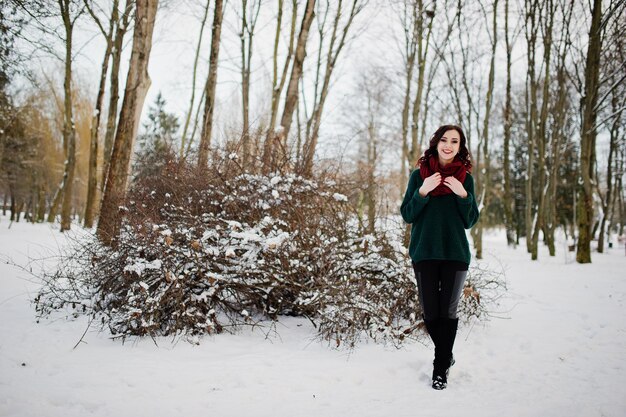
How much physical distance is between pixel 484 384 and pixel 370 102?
19945mm

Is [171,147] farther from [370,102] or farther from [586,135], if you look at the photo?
[370,102]

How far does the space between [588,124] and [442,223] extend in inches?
367

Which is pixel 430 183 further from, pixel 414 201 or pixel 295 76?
pixel 295 76

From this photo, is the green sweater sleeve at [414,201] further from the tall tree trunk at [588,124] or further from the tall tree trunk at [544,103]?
the tall tree trunk at [544,103]

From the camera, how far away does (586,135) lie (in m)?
9.30

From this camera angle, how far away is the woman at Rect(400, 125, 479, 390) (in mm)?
2533

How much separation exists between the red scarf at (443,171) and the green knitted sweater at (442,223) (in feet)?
0.17

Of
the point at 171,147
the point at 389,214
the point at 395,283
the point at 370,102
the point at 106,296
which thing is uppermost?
the point at 370,102

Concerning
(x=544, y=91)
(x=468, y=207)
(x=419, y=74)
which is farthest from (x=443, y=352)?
(x=544, y=91)

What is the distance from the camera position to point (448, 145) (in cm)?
264

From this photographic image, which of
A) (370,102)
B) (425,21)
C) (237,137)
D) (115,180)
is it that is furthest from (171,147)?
(370,102)

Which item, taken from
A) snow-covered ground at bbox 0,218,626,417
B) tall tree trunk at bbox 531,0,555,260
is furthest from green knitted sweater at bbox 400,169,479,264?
tall tree trunk at bbox 531,0,555,260

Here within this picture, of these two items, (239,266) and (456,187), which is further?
(239,266)

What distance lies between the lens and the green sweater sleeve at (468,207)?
8.42ft
